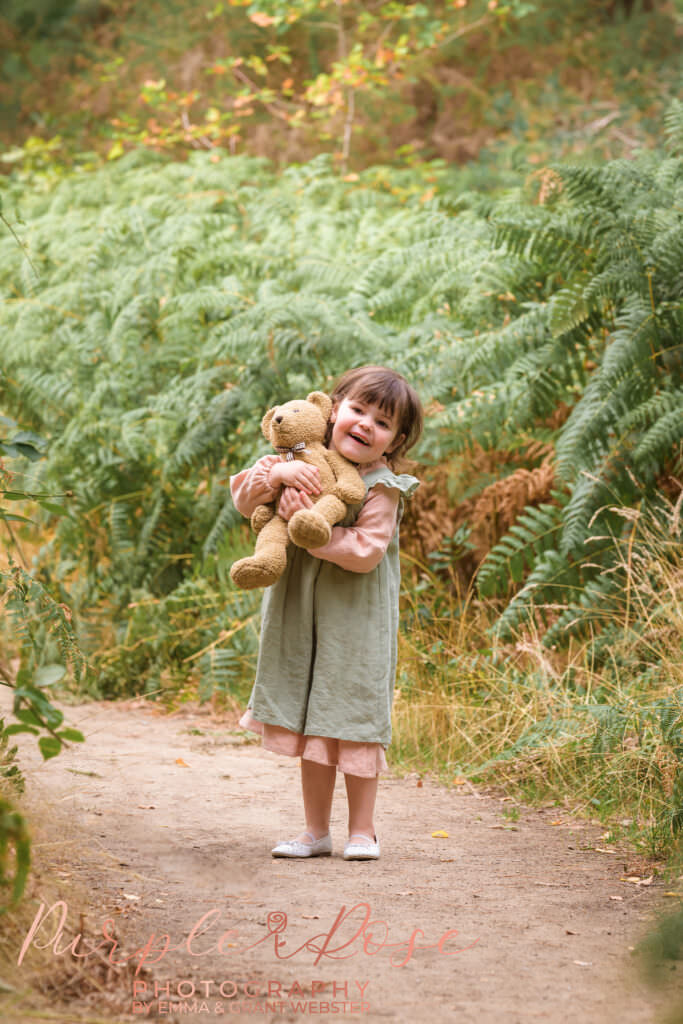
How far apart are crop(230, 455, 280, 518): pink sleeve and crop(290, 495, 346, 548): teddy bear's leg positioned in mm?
223

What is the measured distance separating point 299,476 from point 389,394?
39cm

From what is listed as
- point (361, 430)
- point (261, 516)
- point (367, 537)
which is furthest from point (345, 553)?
point (361, 430)

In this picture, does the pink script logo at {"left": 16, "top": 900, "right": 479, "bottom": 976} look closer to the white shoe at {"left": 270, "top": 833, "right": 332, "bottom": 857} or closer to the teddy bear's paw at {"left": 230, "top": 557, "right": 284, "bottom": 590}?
the white shoe at {"left": 270, "top": 833, "right": 332, "bottom": 857}

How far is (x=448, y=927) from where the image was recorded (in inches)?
116

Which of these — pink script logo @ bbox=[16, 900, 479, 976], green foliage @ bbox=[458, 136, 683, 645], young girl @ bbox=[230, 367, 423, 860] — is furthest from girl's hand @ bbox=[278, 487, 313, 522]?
green foliage @ bbox=[458, 136, 683, 645]

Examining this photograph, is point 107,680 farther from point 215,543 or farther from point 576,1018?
point 576,1018

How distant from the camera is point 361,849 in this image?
3535 millimetres

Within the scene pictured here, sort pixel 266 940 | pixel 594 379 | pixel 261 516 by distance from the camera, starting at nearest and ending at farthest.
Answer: pixel 266 940 → pixel 261 516 → pixel 594 379

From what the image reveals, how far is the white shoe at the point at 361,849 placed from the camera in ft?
11.6

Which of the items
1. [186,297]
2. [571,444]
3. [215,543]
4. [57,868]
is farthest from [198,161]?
[57,868]

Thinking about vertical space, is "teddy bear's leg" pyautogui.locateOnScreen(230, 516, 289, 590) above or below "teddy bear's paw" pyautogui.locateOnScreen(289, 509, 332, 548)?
below

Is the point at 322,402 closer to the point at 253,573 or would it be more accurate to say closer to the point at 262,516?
the point at 262,516

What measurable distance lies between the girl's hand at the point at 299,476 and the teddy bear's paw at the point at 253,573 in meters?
0.29

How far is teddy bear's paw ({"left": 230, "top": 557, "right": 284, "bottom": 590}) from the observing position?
3301 mm
